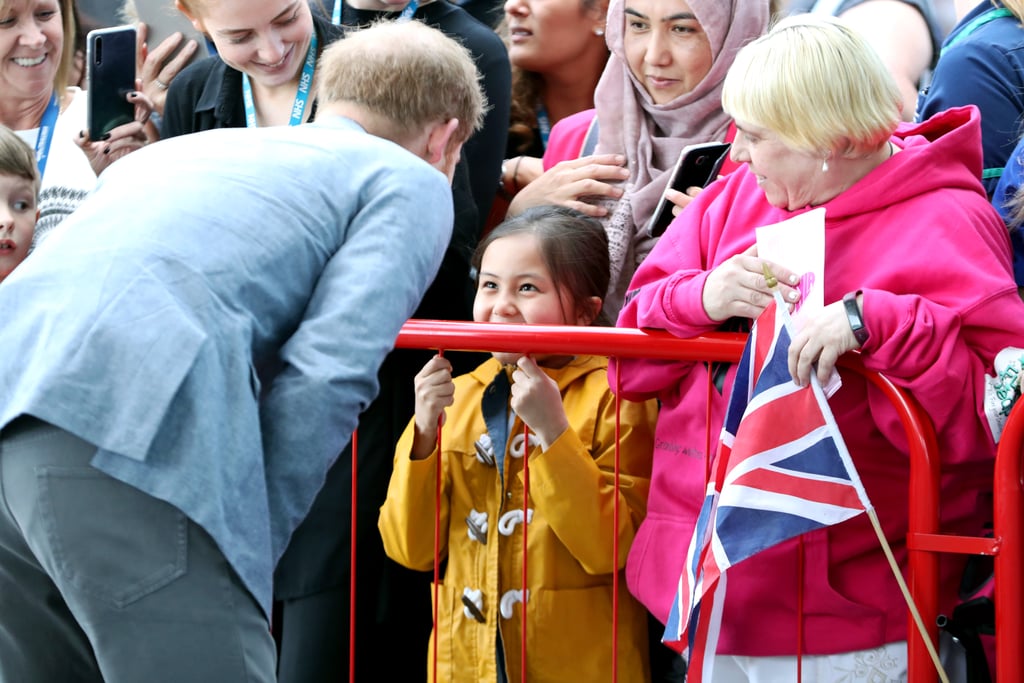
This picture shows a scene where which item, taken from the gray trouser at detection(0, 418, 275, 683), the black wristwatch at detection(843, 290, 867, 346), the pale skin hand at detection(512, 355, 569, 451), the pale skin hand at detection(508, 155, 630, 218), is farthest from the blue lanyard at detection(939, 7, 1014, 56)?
the gray trouser at detection(0, 418, 275, 683)

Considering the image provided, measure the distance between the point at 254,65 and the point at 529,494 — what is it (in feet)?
4.95

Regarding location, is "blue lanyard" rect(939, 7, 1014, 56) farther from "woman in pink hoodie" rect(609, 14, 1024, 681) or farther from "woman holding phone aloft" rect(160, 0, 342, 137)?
"woman holding phone aloft" rect(160, 0, 342, 137)

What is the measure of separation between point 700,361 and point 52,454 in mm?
1496

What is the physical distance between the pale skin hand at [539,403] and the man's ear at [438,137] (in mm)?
588

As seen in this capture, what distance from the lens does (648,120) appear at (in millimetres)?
4137

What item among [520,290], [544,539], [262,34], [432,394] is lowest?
[544,539]

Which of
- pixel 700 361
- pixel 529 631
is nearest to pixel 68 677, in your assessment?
pixel 529 631

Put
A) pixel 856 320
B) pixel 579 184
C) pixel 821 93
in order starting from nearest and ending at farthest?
pixel 856 320
pixel 821 93
pixel 579 184

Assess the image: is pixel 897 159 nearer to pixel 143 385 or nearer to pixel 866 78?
pixel 866 78

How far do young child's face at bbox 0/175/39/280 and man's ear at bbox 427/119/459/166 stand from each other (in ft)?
5.72

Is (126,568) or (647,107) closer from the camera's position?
(126,568)

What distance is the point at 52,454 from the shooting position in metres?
2.56

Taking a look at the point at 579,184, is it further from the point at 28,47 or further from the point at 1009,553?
the point at 28,47

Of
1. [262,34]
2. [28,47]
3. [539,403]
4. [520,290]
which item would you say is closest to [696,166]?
[520,290]
